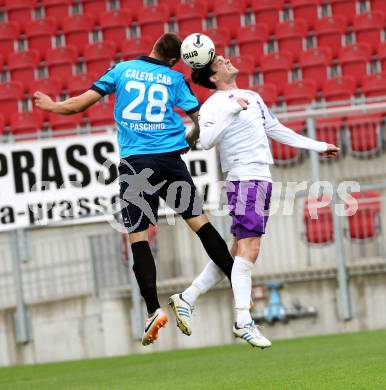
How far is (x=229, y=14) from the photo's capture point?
1666 centimetres

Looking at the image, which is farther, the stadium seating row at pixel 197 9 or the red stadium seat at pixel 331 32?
the stadium seating row at pixel 197 9

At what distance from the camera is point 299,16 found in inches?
647

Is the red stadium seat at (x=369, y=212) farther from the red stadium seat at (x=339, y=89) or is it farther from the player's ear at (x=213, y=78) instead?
the player's ear at (x=213, y=78)

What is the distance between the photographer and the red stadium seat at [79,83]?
15609mm

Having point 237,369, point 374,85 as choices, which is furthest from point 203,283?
point 374,85

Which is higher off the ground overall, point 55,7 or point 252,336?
point 55,7

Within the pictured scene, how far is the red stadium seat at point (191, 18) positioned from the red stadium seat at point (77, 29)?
1.44 m

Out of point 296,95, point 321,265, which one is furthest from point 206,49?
point 296,95

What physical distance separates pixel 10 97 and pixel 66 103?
362 inches

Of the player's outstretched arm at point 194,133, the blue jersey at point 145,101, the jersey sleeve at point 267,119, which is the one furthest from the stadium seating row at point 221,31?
the blue jersey at point 145,101

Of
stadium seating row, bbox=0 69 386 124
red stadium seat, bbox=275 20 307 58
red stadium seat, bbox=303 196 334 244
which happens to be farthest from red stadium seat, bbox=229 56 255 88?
red stadium seat, bbox=303 196 334 244

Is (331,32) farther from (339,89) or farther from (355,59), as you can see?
(339,89)

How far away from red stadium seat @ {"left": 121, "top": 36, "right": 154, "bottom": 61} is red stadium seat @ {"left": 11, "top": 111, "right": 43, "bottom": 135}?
5.51ft

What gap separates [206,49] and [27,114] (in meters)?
8.60
